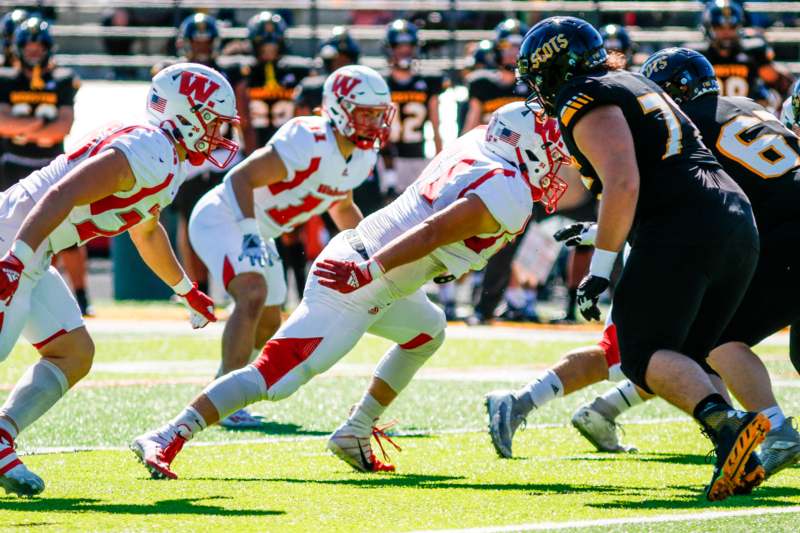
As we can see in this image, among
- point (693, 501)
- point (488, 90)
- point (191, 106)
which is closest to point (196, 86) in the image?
point (191, 106)

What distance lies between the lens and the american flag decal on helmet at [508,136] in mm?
5871

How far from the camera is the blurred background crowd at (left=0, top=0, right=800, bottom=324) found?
44.5ft

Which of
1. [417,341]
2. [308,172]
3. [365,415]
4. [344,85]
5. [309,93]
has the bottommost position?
[309,93]

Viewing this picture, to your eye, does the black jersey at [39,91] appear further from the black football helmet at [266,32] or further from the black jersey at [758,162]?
the black jersey at [758,162]

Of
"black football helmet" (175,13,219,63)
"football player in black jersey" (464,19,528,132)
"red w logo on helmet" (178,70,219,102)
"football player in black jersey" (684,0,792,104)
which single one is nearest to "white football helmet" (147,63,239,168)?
"red w logo on helmet" (178,70,219,102)

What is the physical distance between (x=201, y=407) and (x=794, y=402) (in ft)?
12.4

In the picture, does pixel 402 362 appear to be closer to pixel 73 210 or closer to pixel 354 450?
pixel 354 450

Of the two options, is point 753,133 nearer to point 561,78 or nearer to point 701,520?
point 561,78

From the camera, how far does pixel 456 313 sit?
14227 mm

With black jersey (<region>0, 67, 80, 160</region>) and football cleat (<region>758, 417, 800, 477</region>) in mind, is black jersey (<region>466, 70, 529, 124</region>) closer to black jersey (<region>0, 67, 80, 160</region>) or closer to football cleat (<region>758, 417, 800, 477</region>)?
black jersey (<region>0, 67, 80, 160</region>)

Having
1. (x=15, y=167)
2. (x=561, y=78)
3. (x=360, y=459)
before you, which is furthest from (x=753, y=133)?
(x=15, y=167)

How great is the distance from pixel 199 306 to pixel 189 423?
69 centimetres

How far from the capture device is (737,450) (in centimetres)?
499

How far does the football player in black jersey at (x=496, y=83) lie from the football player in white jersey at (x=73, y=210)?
7708 millimetres
